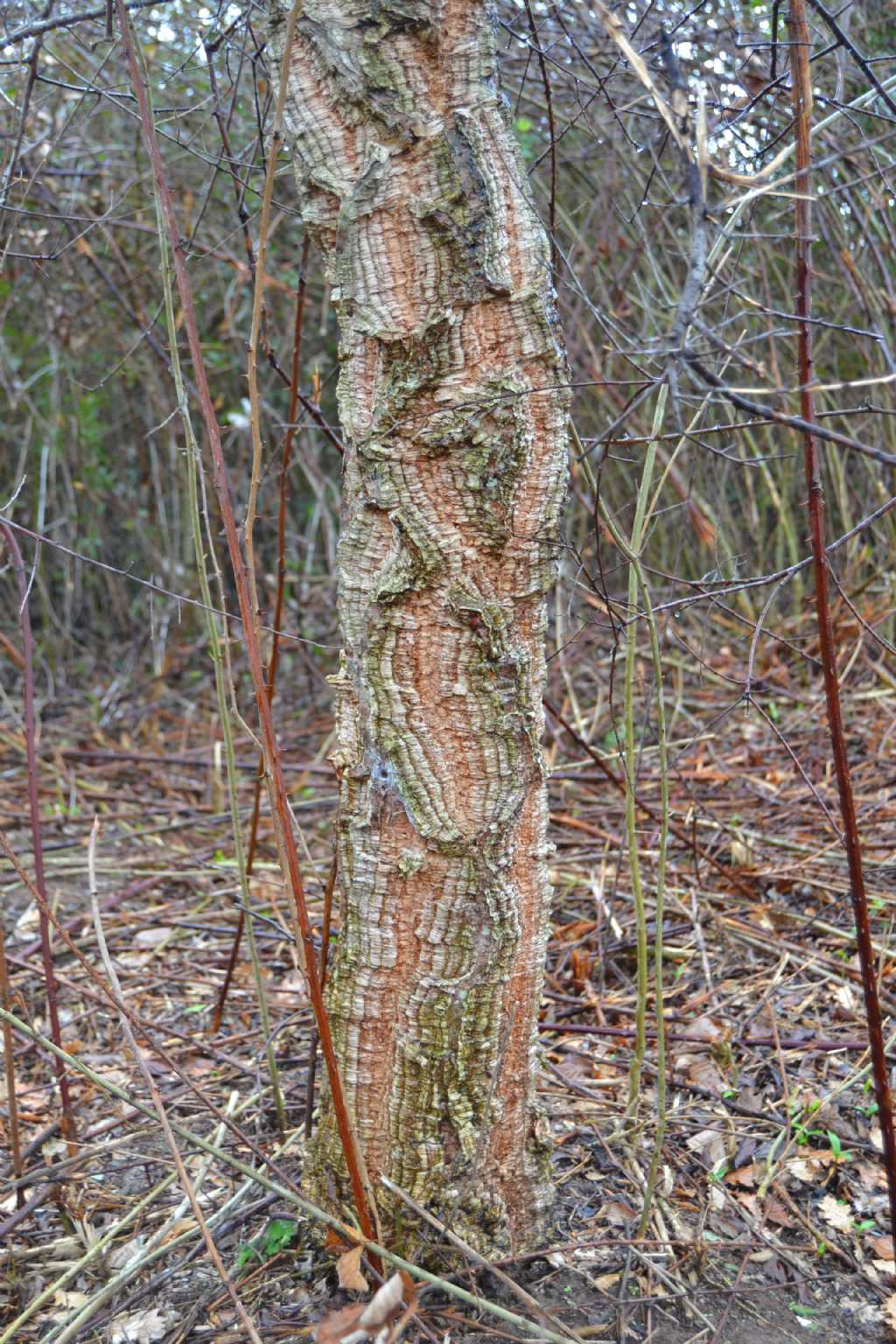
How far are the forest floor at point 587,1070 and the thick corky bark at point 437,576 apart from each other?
0.23m

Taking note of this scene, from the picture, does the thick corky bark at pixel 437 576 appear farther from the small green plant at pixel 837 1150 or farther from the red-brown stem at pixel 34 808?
the small green plant at pixel 837 1150

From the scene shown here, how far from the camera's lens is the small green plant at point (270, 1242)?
161 cm

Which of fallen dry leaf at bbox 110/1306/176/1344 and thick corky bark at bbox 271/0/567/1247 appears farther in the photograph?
fallen dry leaf at bbox 110/1306/176/1344

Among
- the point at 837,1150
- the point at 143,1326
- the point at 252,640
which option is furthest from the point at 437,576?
the point at 837,1150

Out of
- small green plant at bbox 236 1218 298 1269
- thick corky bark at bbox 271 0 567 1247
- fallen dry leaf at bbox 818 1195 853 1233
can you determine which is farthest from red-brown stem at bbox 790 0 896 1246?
small green plant at bbox 236 1218 298 1269

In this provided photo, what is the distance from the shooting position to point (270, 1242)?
5.33ft

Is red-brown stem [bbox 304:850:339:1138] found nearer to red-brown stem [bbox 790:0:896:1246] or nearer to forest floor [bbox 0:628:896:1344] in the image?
forest floor [bbox 0:628:896:1344]

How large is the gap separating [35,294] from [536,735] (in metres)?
4.28

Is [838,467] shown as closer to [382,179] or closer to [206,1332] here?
[382,179]

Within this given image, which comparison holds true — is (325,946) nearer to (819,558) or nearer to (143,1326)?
(143,1326)

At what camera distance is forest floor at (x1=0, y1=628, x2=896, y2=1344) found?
1.54m

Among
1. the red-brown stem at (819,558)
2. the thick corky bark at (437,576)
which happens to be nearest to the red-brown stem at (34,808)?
the thick corky bark at (437,576)

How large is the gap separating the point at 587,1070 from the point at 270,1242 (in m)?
0.75

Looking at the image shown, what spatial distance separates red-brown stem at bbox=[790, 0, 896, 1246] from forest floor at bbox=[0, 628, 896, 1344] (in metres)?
0.14
